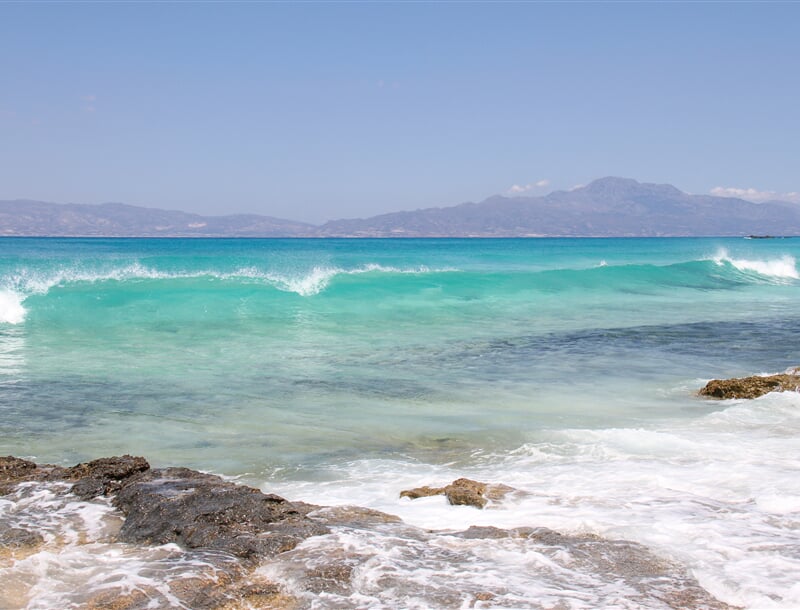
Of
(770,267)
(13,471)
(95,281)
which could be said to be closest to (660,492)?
(13,471)

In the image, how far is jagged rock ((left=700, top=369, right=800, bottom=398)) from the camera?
988 centimetres

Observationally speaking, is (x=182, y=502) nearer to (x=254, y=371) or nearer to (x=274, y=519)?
(x=274, y=519)

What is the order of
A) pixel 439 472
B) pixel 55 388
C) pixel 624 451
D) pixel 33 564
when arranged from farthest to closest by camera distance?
1. pixel 55 388
2. pixel 624 451
3. pixel 439 472
4. pixel 33 564

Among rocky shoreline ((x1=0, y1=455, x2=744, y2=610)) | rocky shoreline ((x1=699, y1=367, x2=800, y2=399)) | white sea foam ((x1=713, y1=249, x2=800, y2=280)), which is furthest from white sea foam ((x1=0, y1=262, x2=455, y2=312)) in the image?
white sea foam ((x1=713, y1=249, x2=800, y2=280))

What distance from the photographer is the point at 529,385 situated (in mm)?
11109

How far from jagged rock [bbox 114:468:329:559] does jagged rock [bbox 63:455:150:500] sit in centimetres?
21

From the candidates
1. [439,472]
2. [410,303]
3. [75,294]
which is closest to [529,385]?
[439,472]

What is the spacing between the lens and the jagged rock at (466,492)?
568 centimetres

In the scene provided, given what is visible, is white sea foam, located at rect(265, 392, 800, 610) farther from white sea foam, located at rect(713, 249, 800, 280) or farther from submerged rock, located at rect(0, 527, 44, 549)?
white sea foam, located at rect(713, 249, 800, 280)

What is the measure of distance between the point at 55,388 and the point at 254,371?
3124 mm

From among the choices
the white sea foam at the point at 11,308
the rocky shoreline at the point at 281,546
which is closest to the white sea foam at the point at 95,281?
the white sea foam at the point at 11,308

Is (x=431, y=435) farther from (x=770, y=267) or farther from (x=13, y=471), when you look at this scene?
(x=770, y=267)

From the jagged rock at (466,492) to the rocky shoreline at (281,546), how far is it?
0.04ft

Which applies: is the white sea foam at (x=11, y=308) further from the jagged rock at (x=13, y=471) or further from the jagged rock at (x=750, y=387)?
the jagged rock at (x=750, y=387)
